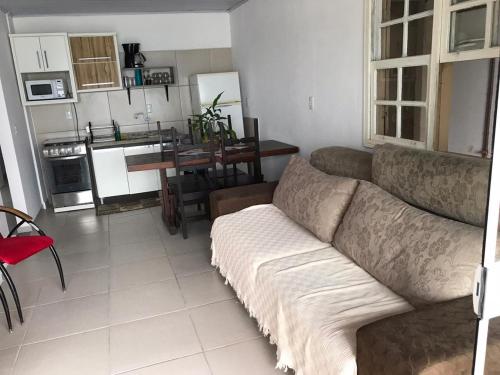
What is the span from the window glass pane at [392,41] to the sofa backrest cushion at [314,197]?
35.2 inches

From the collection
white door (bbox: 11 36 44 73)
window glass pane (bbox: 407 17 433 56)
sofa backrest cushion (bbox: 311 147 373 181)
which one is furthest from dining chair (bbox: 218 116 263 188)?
white door (bbox: 11 36 44 73)

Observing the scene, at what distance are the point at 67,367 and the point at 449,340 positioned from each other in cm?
186

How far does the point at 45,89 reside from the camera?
484 centimetres

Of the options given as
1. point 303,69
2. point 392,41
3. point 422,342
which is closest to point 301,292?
point 422,342

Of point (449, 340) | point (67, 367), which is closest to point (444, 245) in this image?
point (449, 340)

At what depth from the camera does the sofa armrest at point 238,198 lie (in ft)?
10.1

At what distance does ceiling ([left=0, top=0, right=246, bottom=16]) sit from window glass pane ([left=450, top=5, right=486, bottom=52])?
3.31 metres

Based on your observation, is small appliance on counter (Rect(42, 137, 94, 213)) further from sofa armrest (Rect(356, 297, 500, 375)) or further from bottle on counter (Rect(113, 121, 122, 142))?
sofa armrest (Rect(356, 297, 500, 375))

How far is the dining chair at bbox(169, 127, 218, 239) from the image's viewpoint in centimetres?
351

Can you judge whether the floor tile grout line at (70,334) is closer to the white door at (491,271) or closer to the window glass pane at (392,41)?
the white door at (491,271)

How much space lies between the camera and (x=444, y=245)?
1581 millimetres

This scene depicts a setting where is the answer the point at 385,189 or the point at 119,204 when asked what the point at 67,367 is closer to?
the point at 385,189

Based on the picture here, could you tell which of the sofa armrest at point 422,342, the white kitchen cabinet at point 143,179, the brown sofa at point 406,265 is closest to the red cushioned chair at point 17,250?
the brown sofa at point 406,265

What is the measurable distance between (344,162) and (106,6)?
3.56 metres
